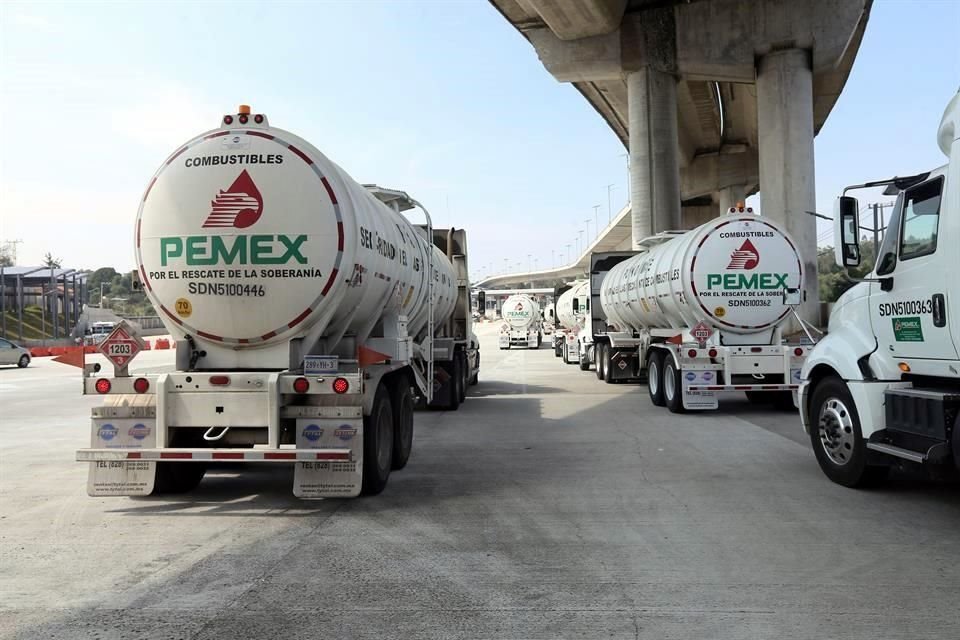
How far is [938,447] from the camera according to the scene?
587cm

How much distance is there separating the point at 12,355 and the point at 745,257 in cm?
3081

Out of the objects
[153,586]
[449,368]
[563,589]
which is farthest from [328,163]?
[449,368]

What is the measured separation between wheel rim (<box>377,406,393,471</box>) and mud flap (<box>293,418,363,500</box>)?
1.89ft

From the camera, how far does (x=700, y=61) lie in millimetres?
28672

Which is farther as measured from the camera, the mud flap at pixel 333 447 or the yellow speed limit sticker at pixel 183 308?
the yellow speed limit sticker at pixel 183 308

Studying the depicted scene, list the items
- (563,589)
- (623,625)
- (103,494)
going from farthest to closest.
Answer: (103,494) → (563,589) → (623,625)

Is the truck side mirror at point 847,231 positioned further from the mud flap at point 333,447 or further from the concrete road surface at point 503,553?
the mud flap at point 333,447

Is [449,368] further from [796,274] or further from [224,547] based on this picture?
[224,547]

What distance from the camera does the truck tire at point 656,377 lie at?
47.9 ft

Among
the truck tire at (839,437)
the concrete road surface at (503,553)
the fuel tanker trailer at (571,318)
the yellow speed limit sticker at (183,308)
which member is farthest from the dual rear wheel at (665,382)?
the yellow speed limit sticker at (183,308)

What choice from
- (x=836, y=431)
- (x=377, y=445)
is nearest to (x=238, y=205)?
(x=377, y=445)

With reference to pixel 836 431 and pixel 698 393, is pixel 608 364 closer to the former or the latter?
pixel 698 393

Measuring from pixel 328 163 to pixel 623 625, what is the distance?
485cm

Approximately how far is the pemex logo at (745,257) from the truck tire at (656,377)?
8.59 ft
